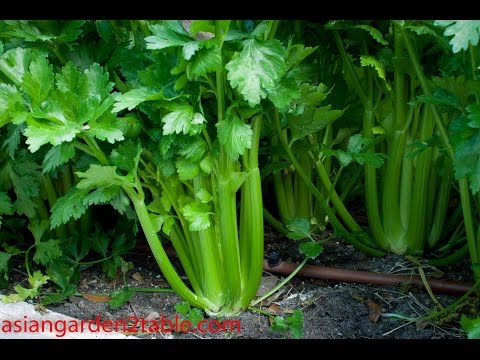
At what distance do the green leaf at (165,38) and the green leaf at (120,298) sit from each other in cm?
78

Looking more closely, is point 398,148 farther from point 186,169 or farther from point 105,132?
point 105,132

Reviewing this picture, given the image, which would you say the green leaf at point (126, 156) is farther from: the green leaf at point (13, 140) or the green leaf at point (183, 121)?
the green leaf at point (13, 140)

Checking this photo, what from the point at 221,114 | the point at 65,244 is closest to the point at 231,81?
the point at 221,114

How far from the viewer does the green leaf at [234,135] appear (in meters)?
1.69

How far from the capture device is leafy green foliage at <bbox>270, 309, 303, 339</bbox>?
1.83 meters

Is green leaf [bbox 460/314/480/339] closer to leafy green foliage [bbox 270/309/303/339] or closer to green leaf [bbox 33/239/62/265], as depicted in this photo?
leafy green foliage [bbox 270/309/303/339]

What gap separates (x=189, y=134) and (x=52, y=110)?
1.12 ft

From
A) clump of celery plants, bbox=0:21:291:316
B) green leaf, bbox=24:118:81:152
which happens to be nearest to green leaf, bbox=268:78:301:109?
clump of celery plants, bbox=0:21:291:316

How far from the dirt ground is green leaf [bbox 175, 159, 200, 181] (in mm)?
444

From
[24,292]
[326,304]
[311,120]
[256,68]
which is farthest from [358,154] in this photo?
[24,292]

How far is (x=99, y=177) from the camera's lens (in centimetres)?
173

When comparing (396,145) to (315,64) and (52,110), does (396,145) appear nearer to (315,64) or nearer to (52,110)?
(315,64)

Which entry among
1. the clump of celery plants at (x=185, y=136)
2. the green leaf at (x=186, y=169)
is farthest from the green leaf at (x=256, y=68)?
the green leaf at (x=186, y=169)

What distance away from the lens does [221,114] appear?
1742 mm
